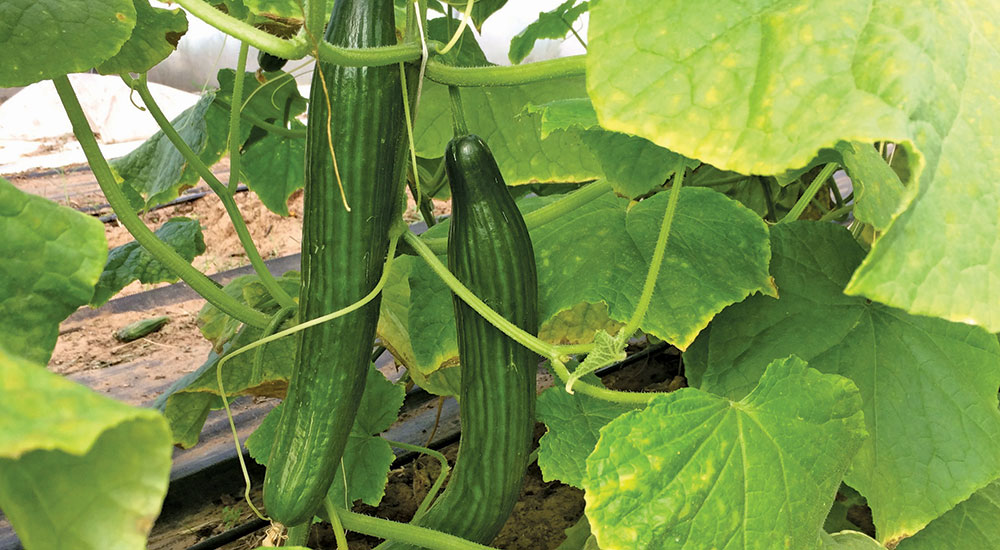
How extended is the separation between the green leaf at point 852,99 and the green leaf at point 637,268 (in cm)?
33

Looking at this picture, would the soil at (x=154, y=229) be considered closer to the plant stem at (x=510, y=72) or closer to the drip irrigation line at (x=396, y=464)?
the drip irrigation line at (x=396, y=464)

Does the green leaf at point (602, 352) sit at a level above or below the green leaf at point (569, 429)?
above

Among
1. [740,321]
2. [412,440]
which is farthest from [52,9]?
[412,440]

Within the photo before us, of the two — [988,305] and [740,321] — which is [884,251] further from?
[740,321]

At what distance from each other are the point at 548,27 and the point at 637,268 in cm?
78

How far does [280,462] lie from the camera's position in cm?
83

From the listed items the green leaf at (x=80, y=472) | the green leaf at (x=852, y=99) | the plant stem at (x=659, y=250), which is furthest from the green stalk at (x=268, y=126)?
the green leaf at (x=80, y=472)

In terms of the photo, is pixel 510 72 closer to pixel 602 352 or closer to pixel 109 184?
pixel 602 352

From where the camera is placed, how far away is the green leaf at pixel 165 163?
54.7 inches

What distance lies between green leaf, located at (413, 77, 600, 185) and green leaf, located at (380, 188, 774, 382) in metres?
0.22

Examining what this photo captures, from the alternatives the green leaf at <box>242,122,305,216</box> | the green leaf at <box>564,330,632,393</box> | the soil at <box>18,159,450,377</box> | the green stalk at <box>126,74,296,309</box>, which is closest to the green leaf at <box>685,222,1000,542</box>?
the green leaf at <box>564,330,632,393</box>

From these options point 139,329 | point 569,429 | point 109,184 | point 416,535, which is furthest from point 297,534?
point 139,329

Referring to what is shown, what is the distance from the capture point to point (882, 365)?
2.95 ft

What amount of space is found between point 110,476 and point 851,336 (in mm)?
795
